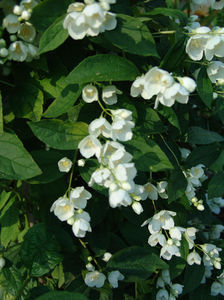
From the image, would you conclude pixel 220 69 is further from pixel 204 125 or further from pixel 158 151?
pixel 204 125

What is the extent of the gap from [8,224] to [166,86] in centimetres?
107

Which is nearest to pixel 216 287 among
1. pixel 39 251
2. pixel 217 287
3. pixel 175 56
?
pixel 217 287

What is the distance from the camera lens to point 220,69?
4.59ft

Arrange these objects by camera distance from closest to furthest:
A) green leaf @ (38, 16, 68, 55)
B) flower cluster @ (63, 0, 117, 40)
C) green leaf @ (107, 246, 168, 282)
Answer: flower cluster @ (63, 0, 117, 40) → green leaf @ (38, 16, 68, 55) → green leaf @ (107, 246, 168, 282)

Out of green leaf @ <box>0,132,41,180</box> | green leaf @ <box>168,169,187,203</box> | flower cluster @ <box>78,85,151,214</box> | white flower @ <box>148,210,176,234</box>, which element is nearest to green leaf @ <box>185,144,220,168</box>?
green leaf @ <box>168,169,187,203</box>

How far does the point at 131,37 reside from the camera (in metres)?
1.18

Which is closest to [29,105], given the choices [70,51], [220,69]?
[70,51]

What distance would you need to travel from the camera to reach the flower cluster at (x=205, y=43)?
4.17 feet

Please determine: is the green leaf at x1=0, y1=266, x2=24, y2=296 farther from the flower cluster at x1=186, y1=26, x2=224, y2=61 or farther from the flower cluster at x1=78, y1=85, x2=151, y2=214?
the flower cluster at x1=186, y1=26, x2=224, y2=61

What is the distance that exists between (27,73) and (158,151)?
676 millimetres

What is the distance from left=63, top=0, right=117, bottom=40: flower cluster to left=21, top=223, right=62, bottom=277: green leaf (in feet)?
3.04

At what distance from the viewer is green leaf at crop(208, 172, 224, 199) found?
166 centimetres

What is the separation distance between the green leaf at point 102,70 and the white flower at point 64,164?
1.35 ft

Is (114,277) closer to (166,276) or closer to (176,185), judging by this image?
(166,276)
